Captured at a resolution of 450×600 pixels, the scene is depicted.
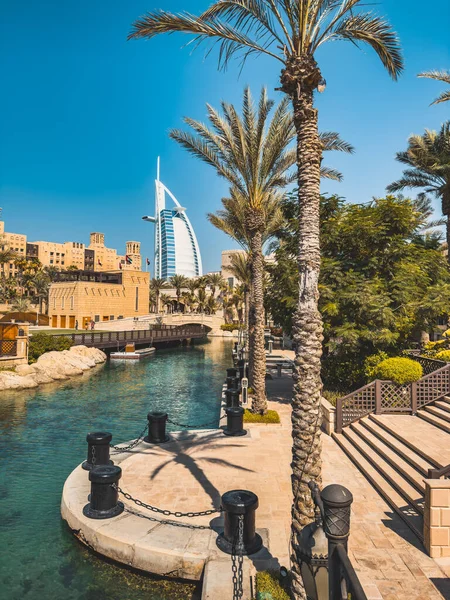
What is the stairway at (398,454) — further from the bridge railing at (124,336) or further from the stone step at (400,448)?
the bridge railing at (124,336)

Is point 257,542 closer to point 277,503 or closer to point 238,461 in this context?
point 277,503

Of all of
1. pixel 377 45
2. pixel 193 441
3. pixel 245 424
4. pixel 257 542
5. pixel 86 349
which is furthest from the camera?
pixel 86 349

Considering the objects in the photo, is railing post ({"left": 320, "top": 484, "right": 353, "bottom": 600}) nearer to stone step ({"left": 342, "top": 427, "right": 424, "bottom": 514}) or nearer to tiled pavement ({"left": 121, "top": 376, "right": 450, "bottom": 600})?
tiled pavement ({"left": 121, "top": 376, "right": 450, "bottom": 600})

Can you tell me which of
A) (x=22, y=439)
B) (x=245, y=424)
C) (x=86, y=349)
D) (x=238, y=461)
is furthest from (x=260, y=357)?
(x=86, y=349)

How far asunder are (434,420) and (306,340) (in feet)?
23.3

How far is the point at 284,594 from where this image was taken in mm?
5363

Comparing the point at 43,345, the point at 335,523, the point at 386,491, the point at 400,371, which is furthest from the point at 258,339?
the point at 43,345

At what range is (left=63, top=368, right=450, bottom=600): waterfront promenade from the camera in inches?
229

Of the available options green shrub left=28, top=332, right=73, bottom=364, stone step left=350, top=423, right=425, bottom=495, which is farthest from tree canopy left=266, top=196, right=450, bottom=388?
green shrub left=28, top=332, right=73, bottom=364

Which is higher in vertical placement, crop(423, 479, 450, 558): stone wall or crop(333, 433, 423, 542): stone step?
crop(423, 479, 450, 558): stone wall

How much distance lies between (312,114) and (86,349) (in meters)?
34.3

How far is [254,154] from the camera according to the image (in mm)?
15273

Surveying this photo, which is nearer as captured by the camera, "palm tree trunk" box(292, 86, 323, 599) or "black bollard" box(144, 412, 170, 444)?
"palm tree trunk" box(292, 86, 323, 599)

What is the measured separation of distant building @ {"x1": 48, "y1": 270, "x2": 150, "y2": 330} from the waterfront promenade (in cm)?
5974
